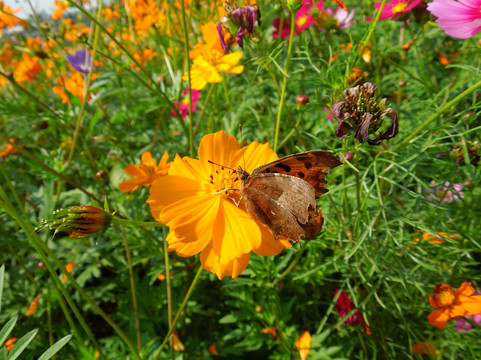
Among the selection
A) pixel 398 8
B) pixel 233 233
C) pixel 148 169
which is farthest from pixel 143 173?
pixel 398 8

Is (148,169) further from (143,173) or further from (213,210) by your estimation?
(213,210)

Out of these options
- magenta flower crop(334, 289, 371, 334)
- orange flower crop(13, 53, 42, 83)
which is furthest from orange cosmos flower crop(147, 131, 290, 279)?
orange flower crop(13, 53, 42, 83)

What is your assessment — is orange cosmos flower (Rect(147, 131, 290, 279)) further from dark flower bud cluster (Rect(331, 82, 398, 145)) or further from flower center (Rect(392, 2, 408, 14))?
flower center (Rect(392, 2, 408, 14))

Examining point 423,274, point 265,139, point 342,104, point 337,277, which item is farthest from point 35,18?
point 423,274

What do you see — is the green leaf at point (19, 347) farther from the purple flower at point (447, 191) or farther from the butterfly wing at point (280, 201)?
the purple flower at point (447, 191)

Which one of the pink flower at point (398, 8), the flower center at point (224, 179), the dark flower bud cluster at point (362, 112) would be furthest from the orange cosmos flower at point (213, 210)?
the pink flower at point (398, 8)

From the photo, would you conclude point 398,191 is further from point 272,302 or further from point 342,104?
point 342,104
